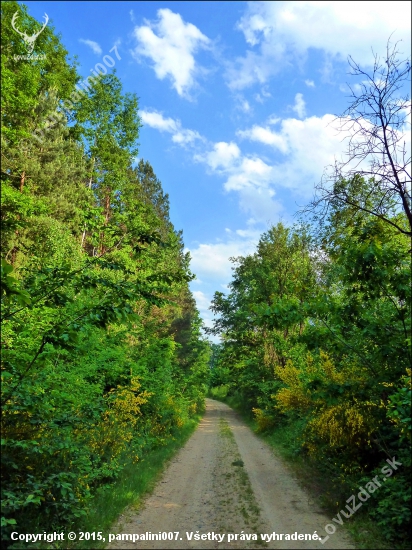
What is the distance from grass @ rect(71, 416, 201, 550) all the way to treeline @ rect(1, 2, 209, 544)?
227 mm

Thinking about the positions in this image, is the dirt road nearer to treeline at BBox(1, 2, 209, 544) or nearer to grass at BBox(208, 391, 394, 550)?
grass at BBox(208, 391, 394, 550)

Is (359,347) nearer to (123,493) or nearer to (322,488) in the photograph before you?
(322,488)

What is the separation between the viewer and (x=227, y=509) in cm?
639

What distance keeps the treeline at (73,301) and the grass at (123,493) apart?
9.0 inches

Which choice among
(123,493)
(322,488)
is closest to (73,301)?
(123,493)

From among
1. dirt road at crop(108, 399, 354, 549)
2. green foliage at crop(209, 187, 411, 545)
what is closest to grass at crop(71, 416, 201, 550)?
dirt road at crop(108, 399, 354, 549)

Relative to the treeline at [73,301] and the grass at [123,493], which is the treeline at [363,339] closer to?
the treeline at [73,301]

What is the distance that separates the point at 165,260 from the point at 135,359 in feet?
34.3

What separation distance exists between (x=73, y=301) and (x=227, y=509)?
4.70 m

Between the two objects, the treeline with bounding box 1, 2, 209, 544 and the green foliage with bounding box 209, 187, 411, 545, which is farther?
the green foliage with bounding box 209, 187, 411, 545

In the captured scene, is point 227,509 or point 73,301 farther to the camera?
point 227,509

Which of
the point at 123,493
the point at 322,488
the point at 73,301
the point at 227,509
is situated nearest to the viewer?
the point at 73,301

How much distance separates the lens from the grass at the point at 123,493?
5262mm

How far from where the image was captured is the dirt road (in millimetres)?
4980
